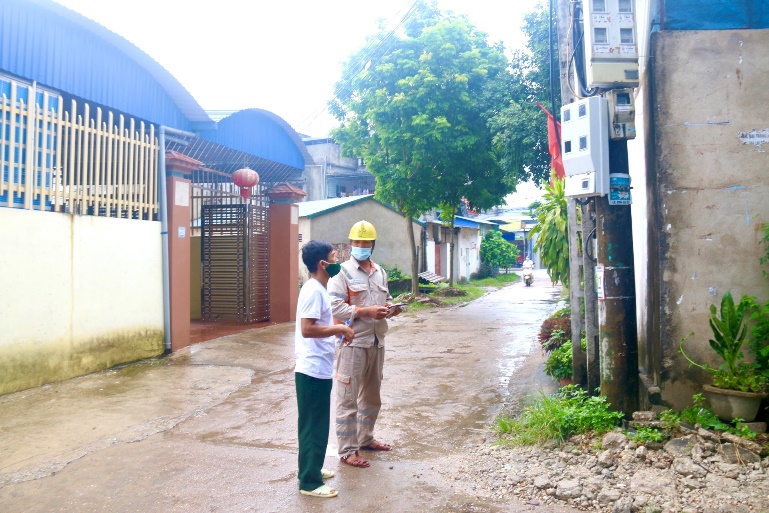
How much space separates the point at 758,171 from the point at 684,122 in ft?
2.32

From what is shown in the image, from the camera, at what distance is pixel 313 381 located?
13.5 feet

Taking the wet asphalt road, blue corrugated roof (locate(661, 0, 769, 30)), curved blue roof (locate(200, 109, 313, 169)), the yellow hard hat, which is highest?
curved blue roof (locate(200, 109, 313, 169))

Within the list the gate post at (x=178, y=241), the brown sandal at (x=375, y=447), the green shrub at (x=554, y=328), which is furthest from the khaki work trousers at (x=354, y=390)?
the gate post at (x=178, y=241)

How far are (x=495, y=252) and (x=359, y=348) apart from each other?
1209 inches

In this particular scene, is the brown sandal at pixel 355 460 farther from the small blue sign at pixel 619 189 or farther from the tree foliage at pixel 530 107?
the tree foliage at pixel 530 107

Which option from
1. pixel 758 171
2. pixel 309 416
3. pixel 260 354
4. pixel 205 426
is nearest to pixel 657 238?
pixel 758 171

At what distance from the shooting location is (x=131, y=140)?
875cm

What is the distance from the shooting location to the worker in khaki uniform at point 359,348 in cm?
471

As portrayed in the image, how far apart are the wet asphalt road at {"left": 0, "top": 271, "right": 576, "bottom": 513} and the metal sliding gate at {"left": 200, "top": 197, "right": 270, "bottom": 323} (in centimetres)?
352

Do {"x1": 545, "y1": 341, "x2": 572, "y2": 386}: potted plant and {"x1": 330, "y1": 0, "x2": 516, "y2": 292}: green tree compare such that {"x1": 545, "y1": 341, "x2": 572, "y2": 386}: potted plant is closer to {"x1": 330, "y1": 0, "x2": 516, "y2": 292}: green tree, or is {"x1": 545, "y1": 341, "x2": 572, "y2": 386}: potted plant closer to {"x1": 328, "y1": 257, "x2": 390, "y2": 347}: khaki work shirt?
{"x1": 328, "y1": 257, "x2": 390, "y2": 347}: khaki work shirt

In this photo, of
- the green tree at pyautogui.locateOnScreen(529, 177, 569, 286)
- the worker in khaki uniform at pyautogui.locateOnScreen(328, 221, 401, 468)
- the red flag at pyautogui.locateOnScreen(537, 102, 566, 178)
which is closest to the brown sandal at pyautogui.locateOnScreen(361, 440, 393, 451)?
the worker in khaki uniform at pyautogui.locateOnScreen(328, 221, 401, 468)

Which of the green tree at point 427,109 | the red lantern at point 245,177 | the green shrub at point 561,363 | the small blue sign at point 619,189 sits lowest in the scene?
the green shrub at point 561,363

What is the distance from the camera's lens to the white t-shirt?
161 inches

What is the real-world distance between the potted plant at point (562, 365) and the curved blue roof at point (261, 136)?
6.62 metres
